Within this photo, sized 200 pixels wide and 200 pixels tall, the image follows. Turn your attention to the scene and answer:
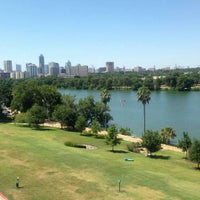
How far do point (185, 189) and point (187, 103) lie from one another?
273ft

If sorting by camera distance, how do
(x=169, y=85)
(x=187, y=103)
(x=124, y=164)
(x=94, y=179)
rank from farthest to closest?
(x=169, y=85), (x=187, y=103), (x=124, y=164), (x=94, y=179)

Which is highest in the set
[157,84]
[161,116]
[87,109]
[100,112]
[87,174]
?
[157,84]

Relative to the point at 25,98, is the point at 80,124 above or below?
below

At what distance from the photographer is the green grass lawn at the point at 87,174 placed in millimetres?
25125

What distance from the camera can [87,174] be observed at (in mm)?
30203

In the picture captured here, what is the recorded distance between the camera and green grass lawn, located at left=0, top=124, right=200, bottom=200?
25.1 metres

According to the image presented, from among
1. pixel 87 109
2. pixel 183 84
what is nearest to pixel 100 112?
pixel 87 109

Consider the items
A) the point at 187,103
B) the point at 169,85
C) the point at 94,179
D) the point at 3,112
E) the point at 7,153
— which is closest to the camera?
the point at 94,179

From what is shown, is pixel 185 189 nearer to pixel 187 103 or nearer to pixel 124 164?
pixel 124 164

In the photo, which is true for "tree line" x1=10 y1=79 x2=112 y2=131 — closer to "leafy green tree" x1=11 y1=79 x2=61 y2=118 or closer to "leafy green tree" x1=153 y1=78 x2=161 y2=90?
"leafy green tree" x1=11 y1=79 x2=61 y2=118

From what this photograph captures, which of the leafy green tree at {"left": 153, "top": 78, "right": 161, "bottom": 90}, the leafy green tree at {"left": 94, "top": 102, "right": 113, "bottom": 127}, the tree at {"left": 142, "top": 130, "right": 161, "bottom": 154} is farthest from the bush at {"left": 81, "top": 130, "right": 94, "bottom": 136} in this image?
the leafy green tree at {"left": 153, "top": 78, "right": 161, "bottom": 90}

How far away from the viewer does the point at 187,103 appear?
354 ft

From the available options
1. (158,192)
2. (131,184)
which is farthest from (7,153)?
(158,192)

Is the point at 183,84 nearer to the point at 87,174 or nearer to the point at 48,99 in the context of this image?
the point at 48,99
